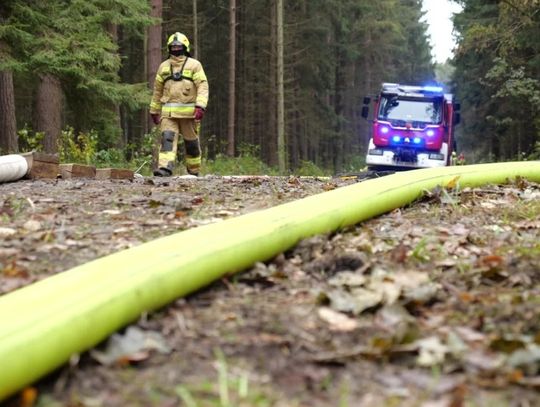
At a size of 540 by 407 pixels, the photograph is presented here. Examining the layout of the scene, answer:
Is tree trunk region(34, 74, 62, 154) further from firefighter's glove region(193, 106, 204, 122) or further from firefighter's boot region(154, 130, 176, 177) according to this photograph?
firefighter's glove region(193, 106, 204, 122)

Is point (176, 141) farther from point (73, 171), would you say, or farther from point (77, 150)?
point (77, 150)

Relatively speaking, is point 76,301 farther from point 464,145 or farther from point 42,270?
point 464,145

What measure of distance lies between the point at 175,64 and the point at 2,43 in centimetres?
369

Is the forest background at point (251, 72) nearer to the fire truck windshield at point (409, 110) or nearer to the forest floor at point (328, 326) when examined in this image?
the fire truck windshield at point (409, 110)

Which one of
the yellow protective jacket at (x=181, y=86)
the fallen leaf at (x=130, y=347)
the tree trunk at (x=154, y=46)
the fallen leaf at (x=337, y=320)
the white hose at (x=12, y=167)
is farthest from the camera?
the tree trunk at (x=154, y=46)

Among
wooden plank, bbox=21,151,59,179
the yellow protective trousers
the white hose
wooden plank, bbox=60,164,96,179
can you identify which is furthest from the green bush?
the white hose

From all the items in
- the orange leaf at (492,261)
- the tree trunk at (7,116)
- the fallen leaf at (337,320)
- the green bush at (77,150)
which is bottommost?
the green bush at (77,150)

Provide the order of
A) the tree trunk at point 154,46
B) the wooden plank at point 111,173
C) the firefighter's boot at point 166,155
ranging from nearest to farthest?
the wooden plank at point 111,173, the firefighter's boot at point 166,155, the tree trunk at point 154,46

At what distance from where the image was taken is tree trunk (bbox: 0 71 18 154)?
12.1 meters

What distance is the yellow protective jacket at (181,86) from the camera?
882cm

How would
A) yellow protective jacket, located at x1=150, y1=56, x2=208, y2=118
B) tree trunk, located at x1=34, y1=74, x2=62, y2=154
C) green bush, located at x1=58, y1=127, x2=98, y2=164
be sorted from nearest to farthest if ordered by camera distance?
yellow protective jacket, located at x1=150, y1=56, x2=208, y2=118
green bush, located at x1=58, y1=127, x2=98, y2=164
tree trunk, located at x1=34, y1=74, x2=62, y2=154

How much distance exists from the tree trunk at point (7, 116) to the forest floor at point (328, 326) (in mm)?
9451

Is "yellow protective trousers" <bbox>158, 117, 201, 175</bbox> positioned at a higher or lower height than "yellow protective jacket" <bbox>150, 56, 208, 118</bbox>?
lower

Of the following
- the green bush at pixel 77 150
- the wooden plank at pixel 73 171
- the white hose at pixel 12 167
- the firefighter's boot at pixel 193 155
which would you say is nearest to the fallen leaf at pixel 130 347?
the white hose at pixel 12 167
